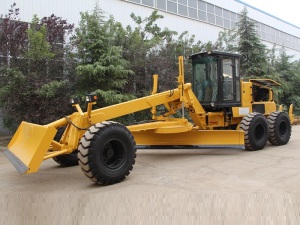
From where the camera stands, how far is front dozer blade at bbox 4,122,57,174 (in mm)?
4609

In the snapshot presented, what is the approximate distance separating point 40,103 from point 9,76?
139cm

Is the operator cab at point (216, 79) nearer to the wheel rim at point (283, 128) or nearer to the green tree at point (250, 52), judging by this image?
the wheel rim at point (283, 128)

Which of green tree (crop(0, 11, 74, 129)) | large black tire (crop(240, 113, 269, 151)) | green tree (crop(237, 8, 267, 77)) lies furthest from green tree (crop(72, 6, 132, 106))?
green tree (crop(237, 8, 267, 77))

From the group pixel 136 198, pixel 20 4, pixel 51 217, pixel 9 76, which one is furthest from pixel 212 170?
pixel 20 4

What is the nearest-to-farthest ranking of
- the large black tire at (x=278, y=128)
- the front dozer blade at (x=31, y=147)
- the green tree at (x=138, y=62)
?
the front dozer blade at (x=31, y=147) → the large black tire at (x=278, y=128) → the green tree at (x=138, y=62)

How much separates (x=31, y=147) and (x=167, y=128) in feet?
10.4

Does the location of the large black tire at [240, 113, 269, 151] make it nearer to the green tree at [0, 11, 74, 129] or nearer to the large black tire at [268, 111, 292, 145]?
the large black tire at [268, 111, 292, 145]

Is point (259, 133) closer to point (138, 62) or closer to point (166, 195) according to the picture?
point (166, 195)

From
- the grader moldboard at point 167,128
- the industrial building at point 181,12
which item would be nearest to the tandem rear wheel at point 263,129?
the grader moldboard at point 167,128

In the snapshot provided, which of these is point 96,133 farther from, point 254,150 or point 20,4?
point 20,4

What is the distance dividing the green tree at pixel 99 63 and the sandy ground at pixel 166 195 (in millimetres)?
5125

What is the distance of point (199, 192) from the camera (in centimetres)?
459

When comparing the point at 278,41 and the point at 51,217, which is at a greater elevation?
the point at 278,41

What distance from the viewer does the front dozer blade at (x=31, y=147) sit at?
461cm
